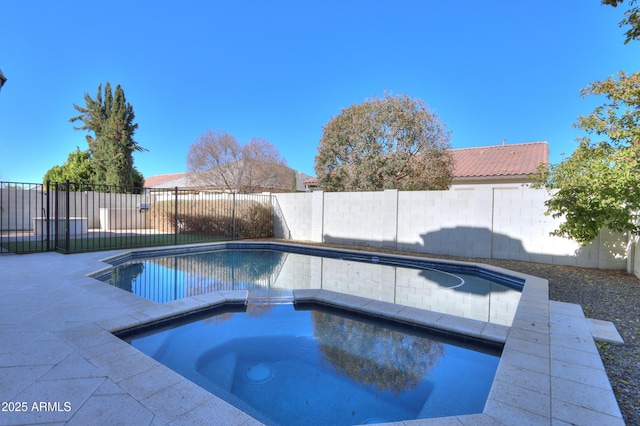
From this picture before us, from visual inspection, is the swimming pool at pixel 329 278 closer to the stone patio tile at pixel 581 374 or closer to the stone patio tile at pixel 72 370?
the stone patio tile at pixel 581 374

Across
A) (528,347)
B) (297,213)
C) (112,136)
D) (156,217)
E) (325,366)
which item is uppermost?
(112,136)

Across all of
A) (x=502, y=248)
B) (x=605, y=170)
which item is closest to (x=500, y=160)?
(x=502, y=248)

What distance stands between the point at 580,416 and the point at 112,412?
2.89m

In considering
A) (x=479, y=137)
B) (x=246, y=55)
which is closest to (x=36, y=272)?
(x=246, y=55)

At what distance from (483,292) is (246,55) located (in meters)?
12.8

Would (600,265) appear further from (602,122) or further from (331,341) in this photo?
(331,341)

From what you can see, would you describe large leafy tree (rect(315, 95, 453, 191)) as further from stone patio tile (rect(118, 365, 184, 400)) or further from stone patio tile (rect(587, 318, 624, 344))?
stone patio tile (rect(118, 365, 184, 400))

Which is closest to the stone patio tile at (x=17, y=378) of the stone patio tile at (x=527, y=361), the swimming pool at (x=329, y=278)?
the swimming pool at (x=329, y=278)

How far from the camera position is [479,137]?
1839cm

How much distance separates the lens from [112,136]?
20938 millimetres

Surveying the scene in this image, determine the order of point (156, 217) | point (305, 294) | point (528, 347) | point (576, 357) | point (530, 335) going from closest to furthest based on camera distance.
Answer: point (576, 357), point (528, 347), point (530, 335), point (305, 294), point (156, 217)

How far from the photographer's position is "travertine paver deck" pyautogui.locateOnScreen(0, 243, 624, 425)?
75.3 inches

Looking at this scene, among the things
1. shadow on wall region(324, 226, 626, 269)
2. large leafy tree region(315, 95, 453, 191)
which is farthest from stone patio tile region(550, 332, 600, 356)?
large leafy tree region(315, 95, 453, 191)

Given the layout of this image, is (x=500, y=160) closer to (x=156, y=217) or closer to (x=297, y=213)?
(x=297, y=213)
